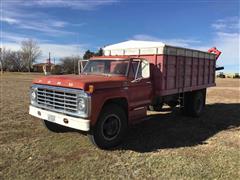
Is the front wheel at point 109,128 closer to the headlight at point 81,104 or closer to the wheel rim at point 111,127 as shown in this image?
the wheel rim at point 111,127

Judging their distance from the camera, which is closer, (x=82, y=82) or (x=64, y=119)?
(x=82, y=82)

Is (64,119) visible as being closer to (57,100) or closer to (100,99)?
(57,100)

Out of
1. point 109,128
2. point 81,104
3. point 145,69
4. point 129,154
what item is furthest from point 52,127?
point 145,69

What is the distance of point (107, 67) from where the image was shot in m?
7.44

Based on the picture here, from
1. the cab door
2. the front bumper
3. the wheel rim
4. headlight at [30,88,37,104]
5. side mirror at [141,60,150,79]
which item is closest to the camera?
the front bumper

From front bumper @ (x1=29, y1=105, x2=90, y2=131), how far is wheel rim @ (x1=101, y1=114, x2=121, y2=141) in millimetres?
623

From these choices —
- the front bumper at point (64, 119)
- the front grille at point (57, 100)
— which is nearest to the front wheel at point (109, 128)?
the front bumper at point (64, 119)

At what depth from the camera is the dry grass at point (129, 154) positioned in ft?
16.7

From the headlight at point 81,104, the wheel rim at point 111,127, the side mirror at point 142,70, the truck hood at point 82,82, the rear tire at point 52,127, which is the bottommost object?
the rear tire at point 52,127

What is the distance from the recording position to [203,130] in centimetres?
857

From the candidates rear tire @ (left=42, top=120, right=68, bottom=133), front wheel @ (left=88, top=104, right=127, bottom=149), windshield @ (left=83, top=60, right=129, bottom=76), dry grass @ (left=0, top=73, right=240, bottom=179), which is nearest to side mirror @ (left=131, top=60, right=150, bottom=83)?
windshield @ (left=83, top=60, right=129, bottom=76)

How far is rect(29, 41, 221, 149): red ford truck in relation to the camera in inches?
232

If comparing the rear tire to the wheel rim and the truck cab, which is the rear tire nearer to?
the truck cab

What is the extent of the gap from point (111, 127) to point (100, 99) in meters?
0.89
